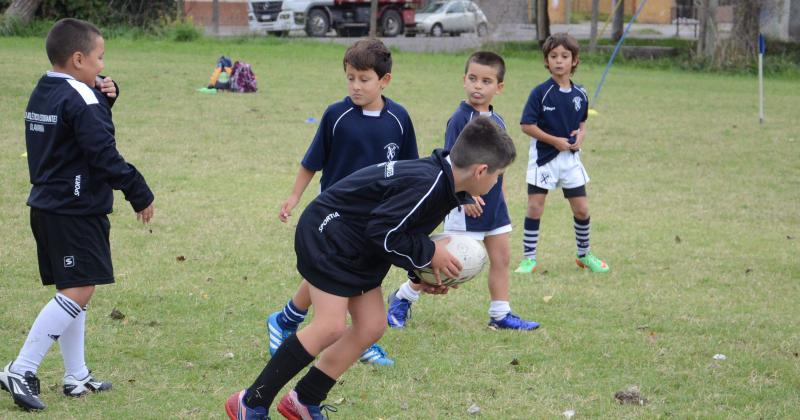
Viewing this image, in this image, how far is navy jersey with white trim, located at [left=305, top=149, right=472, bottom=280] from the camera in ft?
12.8

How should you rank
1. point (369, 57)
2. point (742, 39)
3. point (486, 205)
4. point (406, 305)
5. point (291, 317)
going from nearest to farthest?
point (369, 57) → point (291, 317) → point (486, 205) → point (406, 305) → point (742, 39)

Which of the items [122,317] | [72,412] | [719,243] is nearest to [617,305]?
[719,243]

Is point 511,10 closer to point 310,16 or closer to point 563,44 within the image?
point 310,16

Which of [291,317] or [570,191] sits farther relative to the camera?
[570,191]

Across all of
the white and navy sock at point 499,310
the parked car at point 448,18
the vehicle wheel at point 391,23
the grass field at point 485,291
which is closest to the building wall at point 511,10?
the parked car at point 448,18

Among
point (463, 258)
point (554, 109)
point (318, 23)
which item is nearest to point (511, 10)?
point (318, 23)

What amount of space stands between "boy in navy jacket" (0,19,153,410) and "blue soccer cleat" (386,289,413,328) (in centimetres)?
191

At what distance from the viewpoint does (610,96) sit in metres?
19.8

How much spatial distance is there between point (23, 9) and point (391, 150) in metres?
23.3

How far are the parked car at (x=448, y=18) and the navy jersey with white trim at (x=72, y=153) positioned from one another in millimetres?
32657

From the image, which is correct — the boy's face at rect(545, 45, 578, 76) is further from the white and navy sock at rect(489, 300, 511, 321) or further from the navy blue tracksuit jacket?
the navy blue tracksuit jacket

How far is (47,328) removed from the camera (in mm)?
4449

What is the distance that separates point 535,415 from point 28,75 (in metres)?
15.1

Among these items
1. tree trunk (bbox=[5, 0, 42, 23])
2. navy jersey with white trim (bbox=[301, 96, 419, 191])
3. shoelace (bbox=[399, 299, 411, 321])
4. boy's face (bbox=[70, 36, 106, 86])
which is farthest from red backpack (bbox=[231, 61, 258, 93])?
boy's face (bbox=[70, 36, 106, 86])
